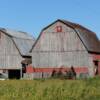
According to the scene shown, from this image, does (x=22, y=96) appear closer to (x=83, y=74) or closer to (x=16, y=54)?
(x=83, y=74)

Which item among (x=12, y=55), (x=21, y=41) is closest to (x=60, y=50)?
(x=12, y=55)

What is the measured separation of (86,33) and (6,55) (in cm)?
1166

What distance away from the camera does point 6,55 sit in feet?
188

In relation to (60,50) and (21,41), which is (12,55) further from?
(60,50)

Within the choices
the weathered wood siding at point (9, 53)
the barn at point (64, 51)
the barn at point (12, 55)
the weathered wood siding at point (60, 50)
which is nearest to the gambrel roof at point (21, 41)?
the barn at point (12, 55)

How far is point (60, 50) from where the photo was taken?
52469mm

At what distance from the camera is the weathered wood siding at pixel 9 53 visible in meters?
56.4

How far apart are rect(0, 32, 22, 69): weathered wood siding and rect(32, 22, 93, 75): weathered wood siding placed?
3.05m

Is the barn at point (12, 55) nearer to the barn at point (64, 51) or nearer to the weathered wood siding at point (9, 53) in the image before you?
the weathered wood siding at point (9, 53)

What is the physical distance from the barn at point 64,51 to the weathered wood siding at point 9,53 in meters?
2.94

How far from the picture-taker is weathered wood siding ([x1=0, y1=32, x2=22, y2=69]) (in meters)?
56.4

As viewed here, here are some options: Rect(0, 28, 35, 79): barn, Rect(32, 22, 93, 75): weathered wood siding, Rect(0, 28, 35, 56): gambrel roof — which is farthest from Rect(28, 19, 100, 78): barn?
Rect(0, 28, 35, 56): gambrel roof

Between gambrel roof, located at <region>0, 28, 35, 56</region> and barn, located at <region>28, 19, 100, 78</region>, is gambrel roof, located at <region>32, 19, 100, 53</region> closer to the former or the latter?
barn, located at <region>28, 19, 100, 78</region>

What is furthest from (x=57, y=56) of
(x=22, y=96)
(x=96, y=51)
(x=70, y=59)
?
(x=22, y=96)
